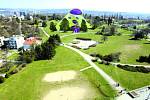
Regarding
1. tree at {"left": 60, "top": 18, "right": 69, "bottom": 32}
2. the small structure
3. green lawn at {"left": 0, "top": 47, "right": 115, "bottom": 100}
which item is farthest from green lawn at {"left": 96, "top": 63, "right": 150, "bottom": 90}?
tree at {"left": 60, "top": 18, "right": 69, "bottom": 32}

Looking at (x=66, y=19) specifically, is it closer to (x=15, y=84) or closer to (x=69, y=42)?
(x=69, y=42)

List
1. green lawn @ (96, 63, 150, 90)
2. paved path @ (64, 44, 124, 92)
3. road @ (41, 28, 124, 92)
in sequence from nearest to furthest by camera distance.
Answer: road @ (41, 28, 124, 92)
paved path @ (64, 44, 124, 92)
green lawn @ (96, 63, 150, 90)

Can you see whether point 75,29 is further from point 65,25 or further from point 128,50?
point 128,50

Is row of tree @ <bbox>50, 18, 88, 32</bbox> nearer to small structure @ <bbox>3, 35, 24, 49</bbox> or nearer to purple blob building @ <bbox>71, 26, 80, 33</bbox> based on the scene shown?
purple blob building @ <bbox>71, 26, 80, 33</bbox>

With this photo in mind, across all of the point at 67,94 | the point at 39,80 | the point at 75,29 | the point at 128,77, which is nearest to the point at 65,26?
the point at 75,29

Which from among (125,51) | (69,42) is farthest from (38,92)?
(69,42)

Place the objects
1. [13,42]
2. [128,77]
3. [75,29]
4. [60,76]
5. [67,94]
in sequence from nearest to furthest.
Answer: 1. [67,94]
2. [128,77]
3. [60,76]
4. [13,42]
5. [75,29]
